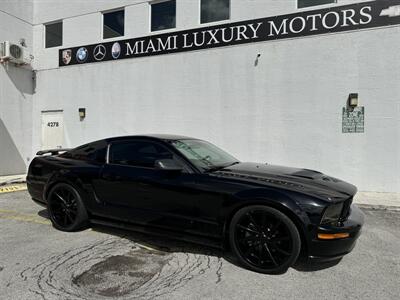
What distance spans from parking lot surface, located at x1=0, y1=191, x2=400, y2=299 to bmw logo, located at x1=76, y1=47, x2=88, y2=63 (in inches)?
295

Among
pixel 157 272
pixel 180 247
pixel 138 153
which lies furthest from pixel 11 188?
pixel 157 272

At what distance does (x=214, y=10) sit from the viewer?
884 cm

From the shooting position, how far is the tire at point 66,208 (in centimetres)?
433

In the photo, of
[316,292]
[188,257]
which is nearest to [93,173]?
[188,257]

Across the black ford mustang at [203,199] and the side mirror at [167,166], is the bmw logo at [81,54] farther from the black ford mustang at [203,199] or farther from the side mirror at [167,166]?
the side mirror at [167,166]

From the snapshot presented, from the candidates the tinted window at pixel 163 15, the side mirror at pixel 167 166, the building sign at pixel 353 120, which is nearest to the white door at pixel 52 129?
the tinted window at pixel 163 15

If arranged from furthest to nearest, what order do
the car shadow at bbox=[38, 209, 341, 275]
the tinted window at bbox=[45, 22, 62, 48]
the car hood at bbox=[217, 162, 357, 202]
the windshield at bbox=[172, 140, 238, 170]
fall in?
the tinted window at bbox=[45, 22, 62, 48], the windshield at bbox=[172, 140, 238, 170], the car shadow at bbox=[38, 209, 341, 275], the car hood at bbox=[217, 162, 357, 202]

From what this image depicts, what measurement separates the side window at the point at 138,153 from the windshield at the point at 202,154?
22 cm

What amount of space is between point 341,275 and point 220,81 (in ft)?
20.9

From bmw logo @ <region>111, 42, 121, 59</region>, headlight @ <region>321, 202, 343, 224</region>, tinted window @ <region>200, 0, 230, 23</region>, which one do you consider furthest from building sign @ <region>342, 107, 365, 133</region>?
bmw logo @ <region>111, 42, 121, 59</region>

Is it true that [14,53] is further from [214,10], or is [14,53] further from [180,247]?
[180,247]

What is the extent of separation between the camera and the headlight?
3.03 metres

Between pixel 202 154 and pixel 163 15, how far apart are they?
22.5 ft

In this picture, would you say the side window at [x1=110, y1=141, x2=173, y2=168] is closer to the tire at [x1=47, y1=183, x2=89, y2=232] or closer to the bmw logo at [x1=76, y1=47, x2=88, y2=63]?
the tire at [x1=47, y1=183, x2=89, y2=232]
